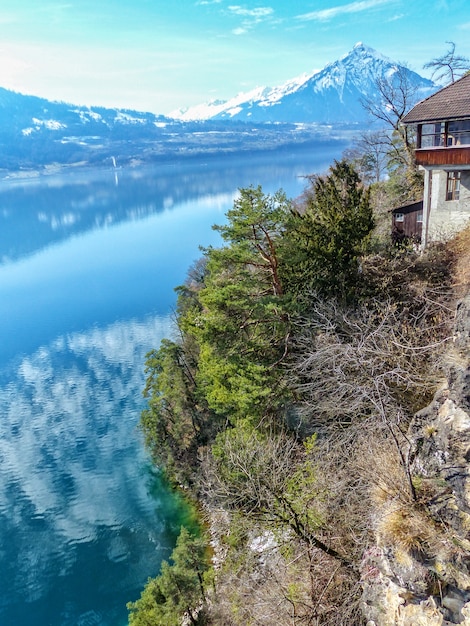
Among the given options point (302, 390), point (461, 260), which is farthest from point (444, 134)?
point (302, 390)

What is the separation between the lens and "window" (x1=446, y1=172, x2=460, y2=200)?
55.3 ft

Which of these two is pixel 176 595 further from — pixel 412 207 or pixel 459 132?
pixel 459 132

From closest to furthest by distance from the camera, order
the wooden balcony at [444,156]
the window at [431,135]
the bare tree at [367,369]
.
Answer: the bare tree at [367,369], the wooden balcony at [444,156], the window at [431,135]

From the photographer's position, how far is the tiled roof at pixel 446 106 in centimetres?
1598

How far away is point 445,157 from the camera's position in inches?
648

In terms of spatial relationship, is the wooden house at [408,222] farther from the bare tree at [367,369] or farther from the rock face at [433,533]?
the rock face at [433,533]

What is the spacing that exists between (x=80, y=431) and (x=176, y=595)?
15.4 meters

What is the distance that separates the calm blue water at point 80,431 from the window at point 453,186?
57.2ft

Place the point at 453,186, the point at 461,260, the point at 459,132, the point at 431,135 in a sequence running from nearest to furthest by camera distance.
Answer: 1. the point at 461,260
2. the point at 459,132
3. the point at 453,186
4. the point at 431,135

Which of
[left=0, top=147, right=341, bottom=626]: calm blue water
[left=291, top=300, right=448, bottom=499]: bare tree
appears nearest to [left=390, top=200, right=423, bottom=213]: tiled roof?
[left=291, top=300, right=448, bottom=499]: bare tree

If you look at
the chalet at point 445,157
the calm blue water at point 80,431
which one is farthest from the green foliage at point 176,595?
the chalet at point 445,157

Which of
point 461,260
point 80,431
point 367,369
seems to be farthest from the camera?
point 80,431

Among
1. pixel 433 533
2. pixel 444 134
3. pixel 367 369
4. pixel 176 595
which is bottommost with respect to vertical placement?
pixel 176 595

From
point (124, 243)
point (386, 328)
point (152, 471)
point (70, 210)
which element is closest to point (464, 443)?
point (386, 328)
